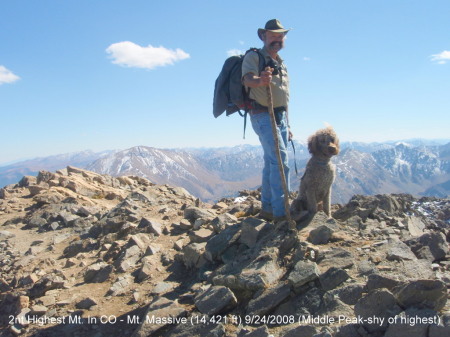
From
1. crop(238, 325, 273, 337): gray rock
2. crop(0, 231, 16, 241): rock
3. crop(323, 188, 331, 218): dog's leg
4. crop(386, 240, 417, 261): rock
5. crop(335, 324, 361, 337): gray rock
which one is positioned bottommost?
crop(0, 231, 16, 241): rock

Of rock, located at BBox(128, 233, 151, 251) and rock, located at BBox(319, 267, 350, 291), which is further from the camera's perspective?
rock, located at BBox(128, 233, 151, 251)

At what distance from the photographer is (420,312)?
11.2 feet

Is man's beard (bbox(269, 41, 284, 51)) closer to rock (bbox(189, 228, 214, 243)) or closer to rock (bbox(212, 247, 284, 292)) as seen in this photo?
rock (bbox(212, 247, 284, 292))

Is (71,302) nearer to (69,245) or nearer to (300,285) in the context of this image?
(69,245)

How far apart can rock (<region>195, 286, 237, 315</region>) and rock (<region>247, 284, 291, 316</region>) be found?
0.99 feet

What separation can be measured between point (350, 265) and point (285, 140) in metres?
3.21

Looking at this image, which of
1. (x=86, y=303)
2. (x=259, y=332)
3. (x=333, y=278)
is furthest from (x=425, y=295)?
(x=86, y=303)

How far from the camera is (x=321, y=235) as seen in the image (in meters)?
6.21

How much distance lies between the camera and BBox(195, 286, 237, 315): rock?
16.2 feet

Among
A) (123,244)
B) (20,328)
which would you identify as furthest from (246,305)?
(123,244)

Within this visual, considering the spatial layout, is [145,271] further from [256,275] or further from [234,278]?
[256,275]

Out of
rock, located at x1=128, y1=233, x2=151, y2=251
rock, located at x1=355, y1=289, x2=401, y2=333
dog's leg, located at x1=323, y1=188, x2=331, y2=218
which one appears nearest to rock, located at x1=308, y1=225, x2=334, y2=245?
dog's leg, located at x1=323, y1=188, x2=331, y2=218

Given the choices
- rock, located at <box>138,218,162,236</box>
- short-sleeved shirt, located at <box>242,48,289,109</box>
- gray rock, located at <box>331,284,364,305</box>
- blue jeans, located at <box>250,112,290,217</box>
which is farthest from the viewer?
rock, located at <box>138,218,162,236</box>

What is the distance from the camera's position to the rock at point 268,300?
15.5ft
